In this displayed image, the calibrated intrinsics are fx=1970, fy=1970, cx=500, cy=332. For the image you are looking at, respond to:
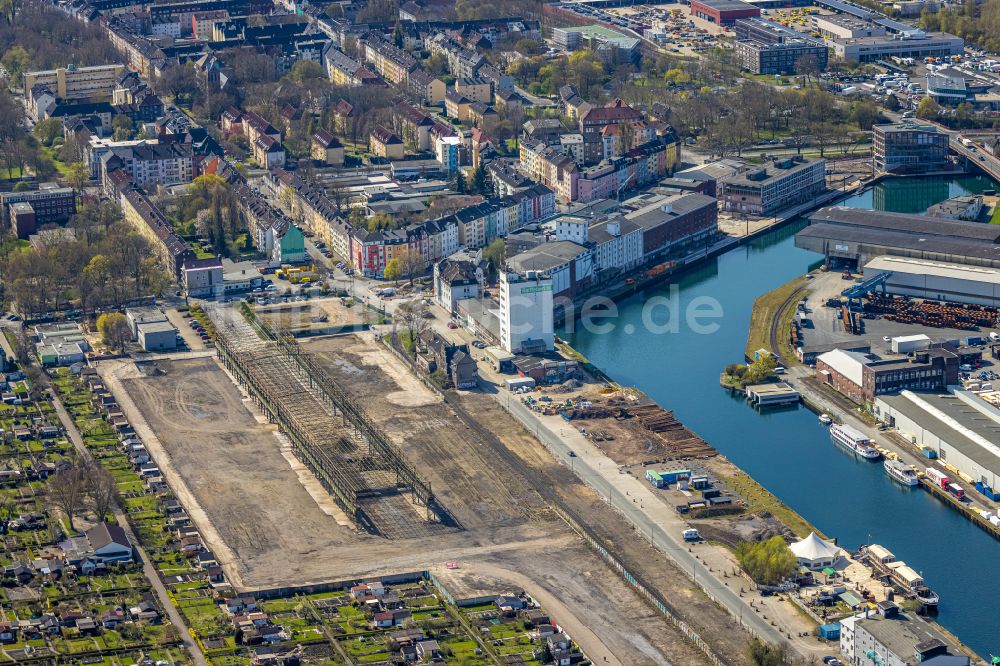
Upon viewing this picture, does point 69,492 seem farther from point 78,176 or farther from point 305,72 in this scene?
point 305,72

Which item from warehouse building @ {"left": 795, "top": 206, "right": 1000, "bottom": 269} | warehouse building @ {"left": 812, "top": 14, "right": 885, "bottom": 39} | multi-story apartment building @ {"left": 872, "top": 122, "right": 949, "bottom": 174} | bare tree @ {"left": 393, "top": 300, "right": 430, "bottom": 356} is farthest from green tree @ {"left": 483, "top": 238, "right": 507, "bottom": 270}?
warehouse building @ {"left": 812, "top": 14, "right": 885, "bottom": 39}

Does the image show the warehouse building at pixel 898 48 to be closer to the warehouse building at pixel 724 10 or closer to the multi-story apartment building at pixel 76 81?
the warehouse building at pixel 724 10

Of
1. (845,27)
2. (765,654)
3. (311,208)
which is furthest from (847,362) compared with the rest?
(845,27)

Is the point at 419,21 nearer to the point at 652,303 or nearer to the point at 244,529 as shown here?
the point at 652,303

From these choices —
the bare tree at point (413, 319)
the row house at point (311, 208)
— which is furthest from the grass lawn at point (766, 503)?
the row house at point (311, 208)

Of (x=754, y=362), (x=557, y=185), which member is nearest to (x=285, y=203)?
(x=557, y=185)

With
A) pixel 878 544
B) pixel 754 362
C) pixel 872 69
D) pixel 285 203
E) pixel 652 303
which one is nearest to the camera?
pixel 878 544

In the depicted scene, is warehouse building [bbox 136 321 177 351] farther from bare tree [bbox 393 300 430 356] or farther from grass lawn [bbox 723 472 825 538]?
grass lawn [bbox 723 472 825 538]
